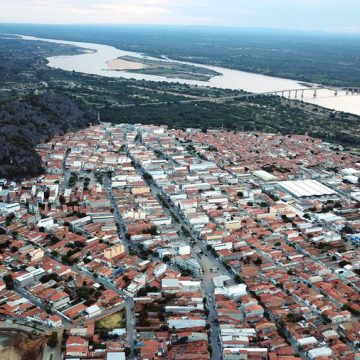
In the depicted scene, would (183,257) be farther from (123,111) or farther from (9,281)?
(123,111)

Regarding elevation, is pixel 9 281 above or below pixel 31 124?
below

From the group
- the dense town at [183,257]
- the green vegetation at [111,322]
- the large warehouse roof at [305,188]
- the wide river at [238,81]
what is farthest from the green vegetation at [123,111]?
the green vegetation at [111,322]

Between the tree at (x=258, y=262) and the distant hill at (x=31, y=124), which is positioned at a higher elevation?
the distant hill at (x=31, y=124)

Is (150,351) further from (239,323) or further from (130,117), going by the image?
(130,117)

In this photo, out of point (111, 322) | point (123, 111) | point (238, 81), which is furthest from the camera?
point (238, 81)

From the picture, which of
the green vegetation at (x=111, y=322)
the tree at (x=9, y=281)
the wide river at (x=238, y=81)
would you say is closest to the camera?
the green vegetation at (x=111, y=322)

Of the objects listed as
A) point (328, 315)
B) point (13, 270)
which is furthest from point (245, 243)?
point (13, 270)

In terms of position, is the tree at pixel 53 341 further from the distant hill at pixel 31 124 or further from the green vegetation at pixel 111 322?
the distant hill at pixel 31 124

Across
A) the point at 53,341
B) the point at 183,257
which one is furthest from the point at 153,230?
the point at 53,341
